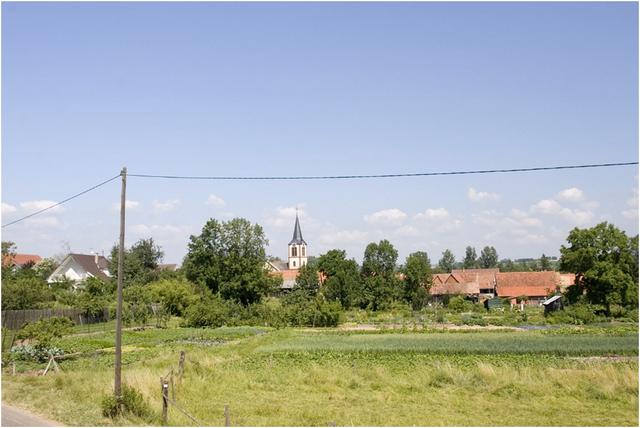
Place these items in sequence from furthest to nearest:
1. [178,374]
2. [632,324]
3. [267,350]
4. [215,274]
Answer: [215,274], [632,324], [267,350], [178,374]

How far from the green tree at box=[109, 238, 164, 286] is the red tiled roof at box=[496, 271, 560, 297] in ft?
185

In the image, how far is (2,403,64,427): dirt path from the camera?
16000 mm

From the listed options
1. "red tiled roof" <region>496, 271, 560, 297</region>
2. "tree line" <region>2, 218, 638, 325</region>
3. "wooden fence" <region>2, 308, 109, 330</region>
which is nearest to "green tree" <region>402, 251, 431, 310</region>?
"tree line" <region>2, 218, 638, 325</region>

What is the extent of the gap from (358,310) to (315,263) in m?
10.0

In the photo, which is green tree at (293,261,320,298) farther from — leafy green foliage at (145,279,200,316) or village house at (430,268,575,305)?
village house at (430,268,575,305)

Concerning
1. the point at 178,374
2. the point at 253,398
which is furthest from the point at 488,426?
the point at 178,374

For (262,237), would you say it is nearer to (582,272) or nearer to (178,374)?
(582,272)

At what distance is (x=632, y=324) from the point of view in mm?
55812

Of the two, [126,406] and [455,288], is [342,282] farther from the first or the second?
[126,406]

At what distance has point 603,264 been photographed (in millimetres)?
64062

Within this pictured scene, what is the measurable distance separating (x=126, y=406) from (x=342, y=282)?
66089 mm

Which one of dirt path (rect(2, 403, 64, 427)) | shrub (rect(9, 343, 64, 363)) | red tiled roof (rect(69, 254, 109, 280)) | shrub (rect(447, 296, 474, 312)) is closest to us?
dirt path (rect(2, 403, 64, 427))

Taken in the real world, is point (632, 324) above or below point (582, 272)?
below

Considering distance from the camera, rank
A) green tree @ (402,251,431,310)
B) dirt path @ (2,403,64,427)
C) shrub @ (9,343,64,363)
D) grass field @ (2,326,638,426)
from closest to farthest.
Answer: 1. dirt path @ (2,403,64,427)
2. grass field @ (2,326,638,426)
3. shrub @ (9,343,64,363)
4. green tree @ (402,251,431,310)
